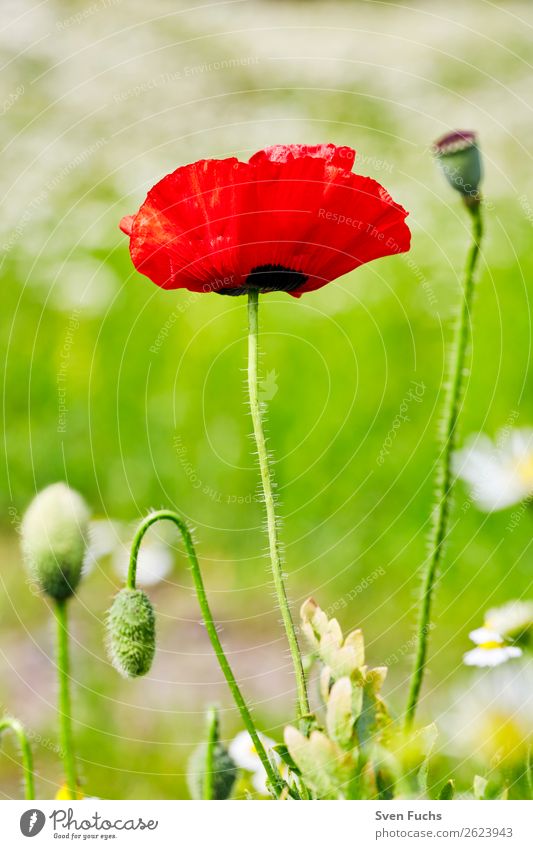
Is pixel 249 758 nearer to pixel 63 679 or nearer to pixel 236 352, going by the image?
pixel 63 679

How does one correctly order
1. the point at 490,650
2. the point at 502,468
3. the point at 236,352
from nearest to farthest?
1. the point at 490,650
2. the point at 502,468
3. the point at 236,352

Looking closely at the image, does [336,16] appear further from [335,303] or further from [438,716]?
[438,716]

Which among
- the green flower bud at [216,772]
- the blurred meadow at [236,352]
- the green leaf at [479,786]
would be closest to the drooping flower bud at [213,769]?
the green flower bud at [216,772]

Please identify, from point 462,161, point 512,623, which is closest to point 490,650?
point 512,623

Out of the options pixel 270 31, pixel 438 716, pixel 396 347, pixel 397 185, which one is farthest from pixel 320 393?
pixel 438 716

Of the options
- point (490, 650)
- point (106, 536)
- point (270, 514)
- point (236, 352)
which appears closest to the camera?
point (270, 514)

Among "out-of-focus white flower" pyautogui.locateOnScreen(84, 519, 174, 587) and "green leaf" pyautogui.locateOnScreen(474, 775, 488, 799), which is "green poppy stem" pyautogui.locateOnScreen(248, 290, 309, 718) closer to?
"green leaf" pyautogui.locateOnScreen(474, 775, 488, 799)

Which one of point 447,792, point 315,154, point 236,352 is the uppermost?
point 236,352

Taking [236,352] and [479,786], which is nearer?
[479,786]
